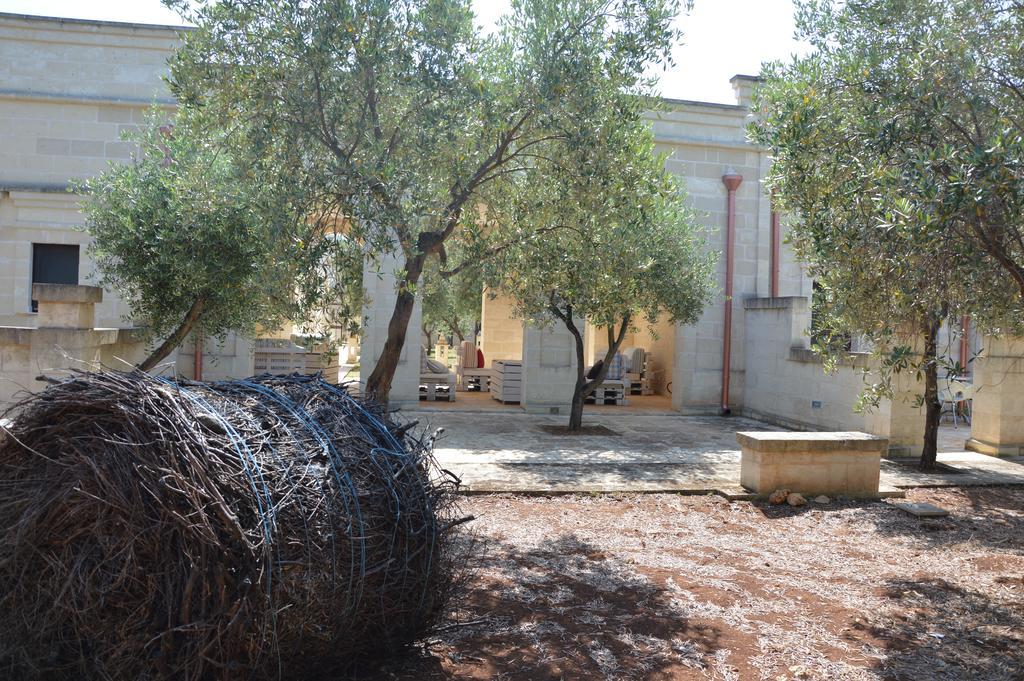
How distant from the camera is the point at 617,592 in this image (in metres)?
5.71

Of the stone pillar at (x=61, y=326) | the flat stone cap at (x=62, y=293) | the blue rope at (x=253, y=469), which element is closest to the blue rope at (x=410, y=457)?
the blue rope at (x=253, y=469)

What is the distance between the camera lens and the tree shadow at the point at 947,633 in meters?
4.58

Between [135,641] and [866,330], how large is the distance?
582cm

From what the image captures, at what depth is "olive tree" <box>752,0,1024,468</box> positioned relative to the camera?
4.87 metres

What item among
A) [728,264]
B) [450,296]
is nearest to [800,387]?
[728,264]

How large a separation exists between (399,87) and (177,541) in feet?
15.4

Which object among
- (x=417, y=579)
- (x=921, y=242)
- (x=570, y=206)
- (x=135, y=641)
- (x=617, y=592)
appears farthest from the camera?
(x=570, y=206)

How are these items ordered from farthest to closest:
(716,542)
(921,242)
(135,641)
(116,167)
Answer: (116,167), (716,542), (921,242), (135,641)

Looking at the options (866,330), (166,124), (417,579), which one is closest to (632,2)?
(866,330)

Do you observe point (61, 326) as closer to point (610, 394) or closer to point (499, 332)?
point (610, 394)

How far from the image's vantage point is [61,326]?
9539 millimetres

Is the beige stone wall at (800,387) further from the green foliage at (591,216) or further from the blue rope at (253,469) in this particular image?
the blue rope at (253,469)

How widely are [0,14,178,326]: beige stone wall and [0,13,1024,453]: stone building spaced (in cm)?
2

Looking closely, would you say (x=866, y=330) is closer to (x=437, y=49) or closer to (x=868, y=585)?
(x=868, y=585)
